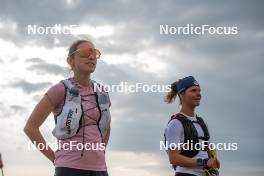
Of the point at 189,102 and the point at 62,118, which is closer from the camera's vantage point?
the point at 62,118

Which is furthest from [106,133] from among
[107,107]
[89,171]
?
[89,171]

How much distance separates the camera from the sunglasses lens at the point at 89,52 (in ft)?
19.5

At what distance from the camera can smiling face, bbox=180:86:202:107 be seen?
7.79 meters

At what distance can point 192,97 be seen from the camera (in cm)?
786

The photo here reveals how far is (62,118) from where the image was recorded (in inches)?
219

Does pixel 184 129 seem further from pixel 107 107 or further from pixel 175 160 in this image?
pixel 107 107

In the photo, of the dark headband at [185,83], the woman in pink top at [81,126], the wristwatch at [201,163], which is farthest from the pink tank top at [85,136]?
the dark headband at [185,83]

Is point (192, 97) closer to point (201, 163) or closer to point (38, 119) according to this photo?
point (201, 163)

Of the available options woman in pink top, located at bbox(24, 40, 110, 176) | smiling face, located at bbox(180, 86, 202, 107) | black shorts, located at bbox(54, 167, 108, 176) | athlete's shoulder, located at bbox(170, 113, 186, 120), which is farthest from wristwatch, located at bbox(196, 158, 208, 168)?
black shorts, located at bbox(54, 167, 108, 176)

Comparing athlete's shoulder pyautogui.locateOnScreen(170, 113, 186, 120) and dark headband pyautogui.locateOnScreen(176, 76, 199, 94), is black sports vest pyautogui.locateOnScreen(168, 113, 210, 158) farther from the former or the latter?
dark headband pyautogui.locateOnScreen(176, 76, 199, 94)

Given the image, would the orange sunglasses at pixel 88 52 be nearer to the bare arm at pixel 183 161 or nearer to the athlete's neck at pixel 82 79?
the athlete's neck at pixel 82 79

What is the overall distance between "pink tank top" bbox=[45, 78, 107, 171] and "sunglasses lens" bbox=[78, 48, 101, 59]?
428 mm

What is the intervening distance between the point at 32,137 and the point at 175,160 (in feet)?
8.54

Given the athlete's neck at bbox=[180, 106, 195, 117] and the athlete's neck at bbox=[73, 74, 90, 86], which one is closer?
the athlete's neck at bbox=[73, 74, 90, 86]
